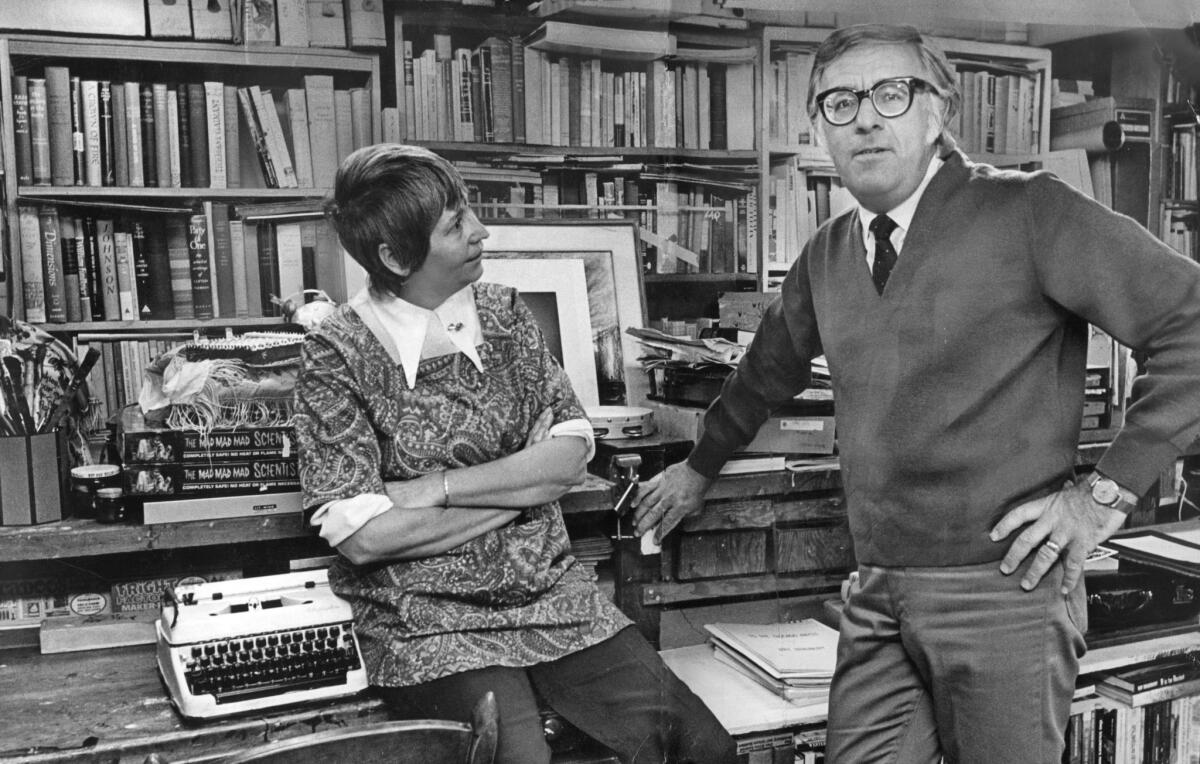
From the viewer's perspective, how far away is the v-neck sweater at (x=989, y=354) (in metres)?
1.32

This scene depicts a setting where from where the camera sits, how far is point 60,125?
2697 mm

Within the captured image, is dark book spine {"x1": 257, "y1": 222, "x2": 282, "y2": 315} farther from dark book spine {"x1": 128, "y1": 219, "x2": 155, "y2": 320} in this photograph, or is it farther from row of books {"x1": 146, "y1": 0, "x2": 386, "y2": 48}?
row of books {"x1": 146, "y1": 0, "x2": 386, "y2": 48}

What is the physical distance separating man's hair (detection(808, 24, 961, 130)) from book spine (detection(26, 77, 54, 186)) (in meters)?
2.08

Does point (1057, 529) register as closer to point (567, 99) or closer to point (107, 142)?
point (567, 99)

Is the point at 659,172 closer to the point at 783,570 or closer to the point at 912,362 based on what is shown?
the point at 783,570

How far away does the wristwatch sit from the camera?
137 centimetres

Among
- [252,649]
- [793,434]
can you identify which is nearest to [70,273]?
[252,649]

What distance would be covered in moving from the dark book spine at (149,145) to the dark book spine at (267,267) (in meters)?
0.29

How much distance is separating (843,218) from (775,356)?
0.28 meters

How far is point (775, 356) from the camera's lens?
181 centimetres

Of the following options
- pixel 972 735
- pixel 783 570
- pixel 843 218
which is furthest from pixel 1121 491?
pixel 783 570

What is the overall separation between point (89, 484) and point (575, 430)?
2.76 feet

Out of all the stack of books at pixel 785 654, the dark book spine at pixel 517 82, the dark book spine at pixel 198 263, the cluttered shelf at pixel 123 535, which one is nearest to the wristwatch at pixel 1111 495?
the stack of books at pixel 785 654

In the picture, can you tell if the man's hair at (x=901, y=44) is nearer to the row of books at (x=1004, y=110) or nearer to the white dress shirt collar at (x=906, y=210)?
the white dress shirt collar at (x=906, y=210)
